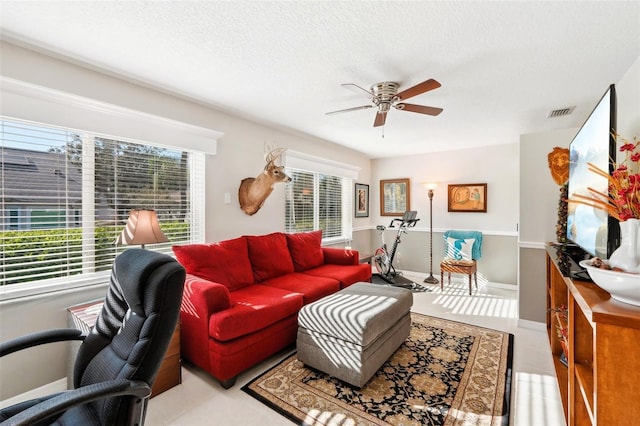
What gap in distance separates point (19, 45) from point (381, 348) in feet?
10.7

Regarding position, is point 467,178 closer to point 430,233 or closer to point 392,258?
point 430,233

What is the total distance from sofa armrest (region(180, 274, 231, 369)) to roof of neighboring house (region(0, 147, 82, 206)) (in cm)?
114

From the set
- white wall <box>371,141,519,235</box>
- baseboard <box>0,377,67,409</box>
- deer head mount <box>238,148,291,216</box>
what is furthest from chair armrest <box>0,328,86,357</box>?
white wall <box>371,141,519,235</box>

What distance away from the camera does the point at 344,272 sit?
3426 mm

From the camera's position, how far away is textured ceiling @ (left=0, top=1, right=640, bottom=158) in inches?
60.6

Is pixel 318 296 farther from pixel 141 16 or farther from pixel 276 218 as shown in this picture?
pixel 141 16

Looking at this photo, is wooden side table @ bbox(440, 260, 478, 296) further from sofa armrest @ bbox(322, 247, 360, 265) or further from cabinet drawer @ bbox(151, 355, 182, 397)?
cabinet drawer @ bbox(151, 355, 182, 397)

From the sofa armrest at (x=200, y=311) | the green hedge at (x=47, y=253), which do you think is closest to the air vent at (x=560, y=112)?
the sofa armrest at (x=200, y=311)

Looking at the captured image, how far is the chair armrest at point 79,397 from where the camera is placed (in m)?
0.80

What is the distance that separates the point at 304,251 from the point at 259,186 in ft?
3.24

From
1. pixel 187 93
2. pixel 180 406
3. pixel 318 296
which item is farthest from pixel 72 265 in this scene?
pixel 318 296

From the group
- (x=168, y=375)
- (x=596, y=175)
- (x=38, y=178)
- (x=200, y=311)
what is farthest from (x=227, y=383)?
(x=596, y=175)

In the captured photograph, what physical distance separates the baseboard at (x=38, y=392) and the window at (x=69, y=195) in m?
0.74

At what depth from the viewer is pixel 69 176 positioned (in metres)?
2.15
